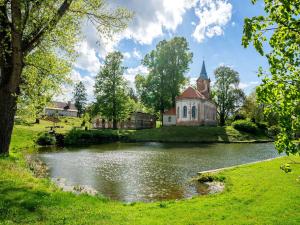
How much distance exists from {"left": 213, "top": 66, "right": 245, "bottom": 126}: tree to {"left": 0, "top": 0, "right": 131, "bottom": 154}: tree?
2910 inches

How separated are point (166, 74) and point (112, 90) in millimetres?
13438

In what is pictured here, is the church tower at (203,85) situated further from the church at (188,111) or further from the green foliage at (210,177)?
the green foliage at (210,177)

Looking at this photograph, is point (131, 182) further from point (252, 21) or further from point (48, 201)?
point (252, 21)

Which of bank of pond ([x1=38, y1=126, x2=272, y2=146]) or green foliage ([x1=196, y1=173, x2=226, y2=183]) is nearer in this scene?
green foliage ([x1=196, y1=173, x2=226, y2=183])

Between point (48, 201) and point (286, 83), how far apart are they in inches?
325

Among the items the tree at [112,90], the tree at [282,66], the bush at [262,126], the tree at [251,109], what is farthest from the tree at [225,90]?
the tree at [282,66]

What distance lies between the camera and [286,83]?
588 centimetres

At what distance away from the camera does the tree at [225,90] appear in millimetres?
87562

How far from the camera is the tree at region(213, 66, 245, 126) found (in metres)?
87.6

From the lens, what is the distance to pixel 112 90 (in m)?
66.8

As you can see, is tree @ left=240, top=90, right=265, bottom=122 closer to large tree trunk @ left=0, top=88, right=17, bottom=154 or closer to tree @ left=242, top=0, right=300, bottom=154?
large tree trunk @ left=0, top=88, right=17, bottom=154

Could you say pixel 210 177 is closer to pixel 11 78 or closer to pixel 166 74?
pixel 11 78

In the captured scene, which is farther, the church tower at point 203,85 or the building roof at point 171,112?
the church tower at point 203,85

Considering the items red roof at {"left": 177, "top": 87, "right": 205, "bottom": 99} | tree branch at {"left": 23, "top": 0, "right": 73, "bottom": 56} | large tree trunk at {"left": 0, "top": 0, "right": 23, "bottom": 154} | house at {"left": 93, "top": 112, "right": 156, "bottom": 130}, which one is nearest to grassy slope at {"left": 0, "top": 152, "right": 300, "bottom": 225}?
large tree trunk at {"left": 0, "top": 0, "right": 23, "bottom": 154}
